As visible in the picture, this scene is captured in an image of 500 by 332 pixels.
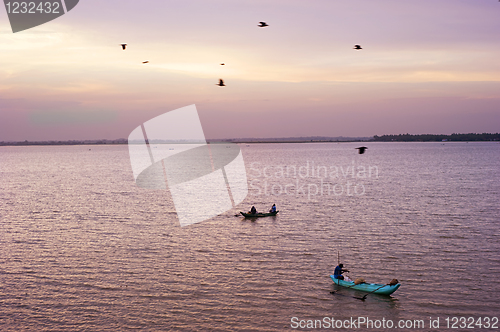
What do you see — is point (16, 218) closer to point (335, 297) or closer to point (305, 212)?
point (305, 212)

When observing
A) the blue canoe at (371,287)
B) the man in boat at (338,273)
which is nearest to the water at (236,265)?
the blue canoe at (371,287)

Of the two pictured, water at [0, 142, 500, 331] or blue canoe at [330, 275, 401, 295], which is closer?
water at [0, 142, 500, 331]

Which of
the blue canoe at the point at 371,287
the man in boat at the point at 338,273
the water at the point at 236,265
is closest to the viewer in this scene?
the water at the point at 236,265

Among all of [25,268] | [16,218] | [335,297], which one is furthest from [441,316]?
[16,218]

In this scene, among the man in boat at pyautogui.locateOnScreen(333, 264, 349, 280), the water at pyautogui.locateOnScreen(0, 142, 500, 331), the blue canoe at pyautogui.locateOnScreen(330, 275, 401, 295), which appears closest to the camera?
the water at pyautogui.locateOnScreen(0, 142, 500, 331)

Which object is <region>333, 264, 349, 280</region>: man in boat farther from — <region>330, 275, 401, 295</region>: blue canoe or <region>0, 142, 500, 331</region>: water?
<region>0, 142, 500, 331</region>: water

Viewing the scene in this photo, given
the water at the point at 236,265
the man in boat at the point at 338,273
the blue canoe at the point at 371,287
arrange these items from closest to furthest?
the water at the point at 236,265 < the blue canoe at the point at 371,287 < the man in boat at the point at 338,273

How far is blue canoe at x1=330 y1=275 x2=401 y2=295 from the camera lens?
80.6ft

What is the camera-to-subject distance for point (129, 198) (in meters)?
67.1

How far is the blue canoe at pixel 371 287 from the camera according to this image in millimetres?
24578

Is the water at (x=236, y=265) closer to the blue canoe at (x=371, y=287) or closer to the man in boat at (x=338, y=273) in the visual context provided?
the blue canoe at (x=371, y=287)

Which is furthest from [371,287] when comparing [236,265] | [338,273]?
[236,265]

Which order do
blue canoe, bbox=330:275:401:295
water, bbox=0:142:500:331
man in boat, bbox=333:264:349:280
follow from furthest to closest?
man in boat, bbox=333:264:349:280 < blue canoe, bbox=330:275:401:295 < water, bbox=0:142:500:331

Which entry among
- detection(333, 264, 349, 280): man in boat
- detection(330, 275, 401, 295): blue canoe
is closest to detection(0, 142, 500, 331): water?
detection(330, 275, 401, 295): blue canoe
